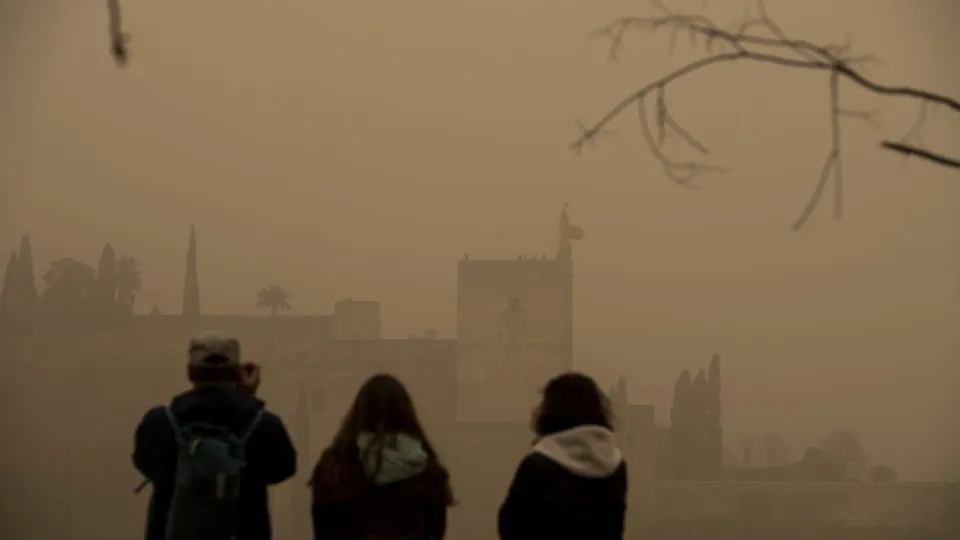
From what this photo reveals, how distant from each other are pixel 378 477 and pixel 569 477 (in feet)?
1.26

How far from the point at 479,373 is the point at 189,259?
1.76 m

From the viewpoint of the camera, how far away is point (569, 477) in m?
2.38

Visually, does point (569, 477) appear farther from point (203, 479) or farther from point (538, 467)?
point (203, 479)

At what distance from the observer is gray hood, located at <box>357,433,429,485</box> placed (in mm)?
2436

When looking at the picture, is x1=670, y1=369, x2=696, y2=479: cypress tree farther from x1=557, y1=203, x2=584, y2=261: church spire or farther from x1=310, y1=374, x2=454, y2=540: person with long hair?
x1=310, y1=374, x2=454, y2=540: person with long hair

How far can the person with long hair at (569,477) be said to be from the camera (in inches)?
93.4

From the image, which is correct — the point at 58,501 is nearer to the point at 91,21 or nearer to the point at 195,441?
the point at 91,21

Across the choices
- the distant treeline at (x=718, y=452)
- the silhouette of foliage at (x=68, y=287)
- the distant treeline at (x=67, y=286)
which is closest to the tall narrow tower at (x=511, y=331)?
the distant treeline at (x=718, y=452)

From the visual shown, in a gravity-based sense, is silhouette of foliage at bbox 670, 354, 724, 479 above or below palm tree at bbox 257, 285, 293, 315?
below

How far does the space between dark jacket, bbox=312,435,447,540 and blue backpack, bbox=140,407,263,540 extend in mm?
183

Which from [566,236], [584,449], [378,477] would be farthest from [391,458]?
[566,236]

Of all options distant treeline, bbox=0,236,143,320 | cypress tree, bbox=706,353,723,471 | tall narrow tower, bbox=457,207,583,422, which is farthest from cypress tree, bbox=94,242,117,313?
cypress tree, bbox=706,353,723,471

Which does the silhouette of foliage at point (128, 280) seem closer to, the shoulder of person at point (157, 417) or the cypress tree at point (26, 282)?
the cypress tree at point (26, 282)

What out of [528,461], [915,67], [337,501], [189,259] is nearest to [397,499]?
[337,501]
